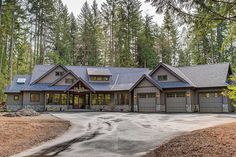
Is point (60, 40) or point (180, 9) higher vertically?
point (60, 40)

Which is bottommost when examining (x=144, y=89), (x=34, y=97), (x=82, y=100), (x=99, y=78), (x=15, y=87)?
(x=82, y=100)

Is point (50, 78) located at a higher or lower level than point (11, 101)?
higher

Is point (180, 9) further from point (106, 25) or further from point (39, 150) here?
point (106, 25)

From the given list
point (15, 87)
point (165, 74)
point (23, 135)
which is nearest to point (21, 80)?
point (15, 87)

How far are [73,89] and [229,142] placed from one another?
3054 cm

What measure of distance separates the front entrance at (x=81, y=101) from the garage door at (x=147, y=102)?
823 cm

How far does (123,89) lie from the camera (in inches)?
1479

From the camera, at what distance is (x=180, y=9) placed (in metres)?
9.23

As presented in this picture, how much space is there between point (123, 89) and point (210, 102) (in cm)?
1126

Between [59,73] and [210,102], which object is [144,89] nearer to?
[210,102]

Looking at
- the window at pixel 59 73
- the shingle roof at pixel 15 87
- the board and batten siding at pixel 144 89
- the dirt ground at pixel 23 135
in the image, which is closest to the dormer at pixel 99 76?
the window at pixel 59 73

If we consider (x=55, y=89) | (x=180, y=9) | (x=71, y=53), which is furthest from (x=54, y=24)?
(x=180, y=9)

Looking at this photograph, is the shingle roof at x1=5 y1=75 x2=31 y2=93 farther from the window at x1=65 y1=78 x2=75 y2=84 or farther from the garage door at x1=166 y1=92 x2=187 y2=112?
the garage door at x1=166 y1=92 x2=187 y2=112

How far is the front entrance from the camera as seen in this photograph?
40.0 m
